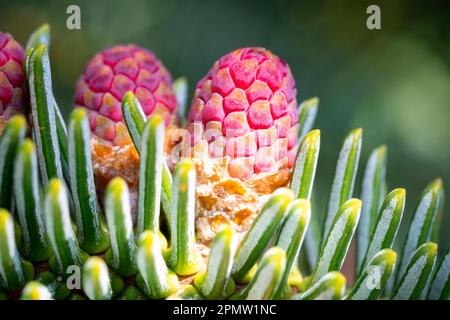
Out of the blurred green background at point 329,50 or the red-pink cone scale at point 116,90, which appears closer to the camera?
the red-pink cone scale at point 116,90

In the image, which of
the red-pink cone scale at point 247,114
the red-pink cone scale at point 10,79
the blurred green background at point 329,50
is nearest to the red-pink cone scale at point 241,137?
the red-pink cone scale at point 247,114

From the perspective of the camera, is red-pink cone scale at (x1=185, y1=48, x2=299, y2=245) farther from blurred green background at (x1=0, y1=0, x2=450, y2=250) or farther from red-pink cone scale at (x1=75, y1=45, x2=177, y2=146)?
blurred green background at (x1=0, y1=0, x2=450, y2=250)

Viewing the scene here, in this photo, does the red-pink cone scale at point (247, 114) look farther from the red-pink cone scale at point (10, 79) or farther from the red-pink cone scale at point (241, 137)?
the red-pink cone scale at point (10, 79)

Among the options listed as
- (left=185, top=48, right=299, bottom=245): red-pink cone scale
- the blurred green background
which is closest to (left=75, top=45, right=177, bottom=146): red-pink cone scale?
(left=185, top=48, right=299, bottom=245): red-pink cone scale

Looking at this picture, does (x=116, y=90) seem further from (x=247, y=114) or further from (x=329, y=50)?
(x=329, y=50)

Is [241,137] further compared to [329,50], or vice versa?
[329,50]

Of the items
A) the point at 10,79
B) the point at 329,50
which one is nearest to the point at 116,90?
the point at 10,79

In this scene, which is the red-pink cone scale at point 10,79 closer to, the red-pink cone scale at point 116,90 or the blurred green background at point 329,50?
the red-pink cone scale at point 116,90

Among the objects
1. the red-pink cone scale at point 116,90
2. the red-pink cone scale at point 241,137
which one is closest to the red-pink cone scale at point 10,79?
the red-pink cone scale at point 116,90
